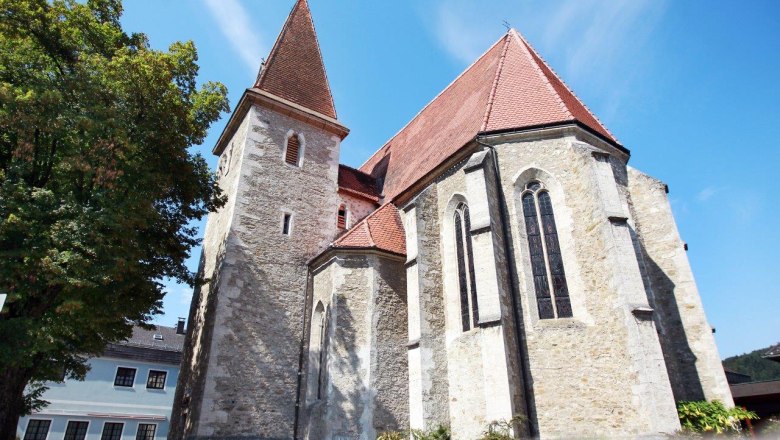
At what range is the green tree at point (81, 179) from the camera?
8.15 metres

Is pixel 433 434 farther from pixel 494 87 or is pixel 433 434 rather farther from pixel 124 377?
pixel 124 377

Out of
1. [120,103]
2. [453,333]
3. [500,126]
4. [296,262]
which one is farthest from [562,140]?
[120,103]

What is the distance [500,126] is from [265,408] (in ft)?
31.0

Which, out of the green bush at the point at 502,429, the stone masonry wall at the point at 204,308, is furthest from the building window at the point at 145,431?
the green bush at the point at 502,429

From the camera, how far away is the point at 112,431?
900 inches

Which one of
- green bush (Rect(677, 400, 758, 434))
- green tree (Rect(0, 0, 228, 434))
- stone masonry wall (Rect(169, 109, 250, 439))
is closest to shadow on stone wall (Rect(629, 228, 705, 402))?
green bush (Rect(677, 400, 758, 434))

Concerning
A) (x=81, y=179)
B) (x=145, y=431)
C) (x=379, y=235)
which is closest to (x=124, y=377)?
(x=145, y=431)

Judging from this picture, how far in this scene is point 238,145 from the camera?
15727 mm

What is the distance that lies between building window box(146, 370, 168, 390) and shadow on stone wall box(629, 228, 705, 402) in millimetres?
23897

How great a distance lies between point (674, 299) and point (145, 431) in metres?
24.5

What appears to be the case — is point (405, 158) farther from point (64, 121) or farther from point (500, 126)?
point (64, 121)

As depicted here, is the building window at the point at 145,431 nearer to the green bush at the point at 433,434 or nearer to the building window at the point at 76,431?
the building window at the point at 76,431

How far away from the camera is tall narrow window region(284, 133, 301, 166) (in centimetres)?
1582

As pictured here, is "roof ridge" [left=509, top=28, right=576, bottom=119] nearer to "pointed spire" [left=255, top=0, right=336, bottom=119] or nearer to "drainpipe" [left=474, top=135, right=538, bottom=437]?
"drainpipe" [left=474, top=135, right=538, bottom=437]
